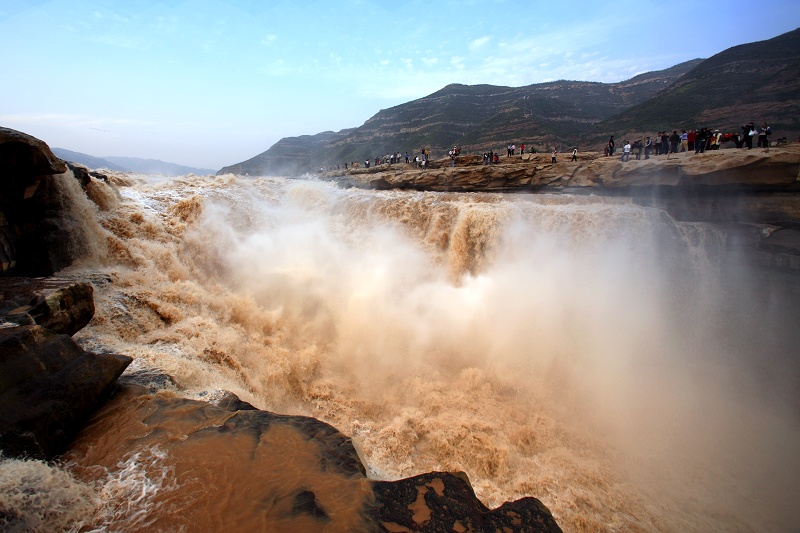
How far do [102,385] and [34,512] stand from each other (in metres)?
1.83

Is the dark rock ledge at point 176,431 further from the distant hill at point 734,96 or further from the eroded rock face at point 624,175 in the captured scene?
the distant hill at point 734,96

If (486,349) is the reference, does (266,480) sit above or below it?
above

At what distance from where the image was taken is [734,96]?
1104 inches

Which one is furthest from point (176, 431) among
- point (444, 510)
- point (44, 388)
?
point (444, 510)

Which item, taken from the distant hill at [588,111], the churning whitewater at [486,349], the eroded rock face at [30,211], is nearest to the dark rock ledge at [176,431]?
the churning whitewater at [486,349]

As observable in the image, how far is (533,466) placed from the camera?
236 inches

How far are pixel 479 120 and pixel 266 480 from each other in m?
62.5

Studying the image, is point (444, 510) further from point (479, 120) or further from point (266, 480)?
point (479, 120)

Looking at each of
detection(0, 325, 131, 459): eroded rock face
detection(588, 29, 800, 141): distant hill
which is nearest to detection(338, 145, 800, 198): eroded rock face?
detection(0, 325, 131, 459): eroded rock face

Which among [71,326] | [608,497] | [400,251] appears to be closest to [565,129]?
[400,251]

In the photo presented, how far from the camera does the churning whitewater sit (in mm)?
5551

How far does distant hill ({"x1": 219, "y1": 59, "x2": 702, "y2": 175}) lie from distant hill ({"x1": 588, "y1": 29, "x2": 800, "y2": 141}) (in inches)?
253

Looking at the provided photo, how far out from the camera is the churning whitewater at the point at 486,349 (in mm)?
5551

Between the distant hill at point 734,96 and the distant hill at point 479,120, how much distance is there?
6.43 m
